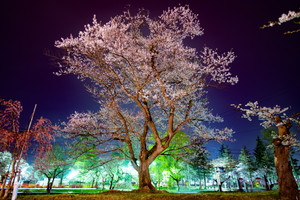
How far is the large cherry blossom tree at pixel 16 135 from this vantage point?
350 inches

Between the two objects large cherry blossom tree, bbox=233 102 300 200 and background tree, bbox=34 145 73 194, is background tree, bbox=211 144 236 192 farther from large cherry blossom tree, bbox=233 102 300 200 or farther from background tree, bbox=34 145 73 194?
background tree, bbox=34 145 73 194

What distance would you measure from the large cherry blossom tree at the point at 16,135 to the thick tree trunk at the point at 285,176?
1238 cm

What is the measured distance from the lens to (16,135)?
360 inches

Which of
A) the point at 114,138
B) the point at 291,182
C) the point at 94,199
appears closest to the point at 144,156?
the point at 114,138

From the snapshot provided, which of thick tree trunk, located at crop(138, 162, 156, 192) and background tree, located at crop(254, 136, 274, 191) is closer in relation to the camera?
thick tree trunk, located at crop(138, 162, 156, 192)

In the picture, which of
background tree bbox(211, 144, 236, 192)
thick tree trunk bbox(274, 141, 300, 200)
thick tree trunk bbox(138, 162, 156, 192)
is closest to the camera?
thick tree trunk bbox(274, 141, 300, 200)

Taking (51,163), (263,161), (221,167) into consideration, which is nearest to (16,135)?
(51,163)

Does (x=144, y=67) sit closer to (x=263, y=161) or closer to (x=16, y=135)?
(x=16, y=135)

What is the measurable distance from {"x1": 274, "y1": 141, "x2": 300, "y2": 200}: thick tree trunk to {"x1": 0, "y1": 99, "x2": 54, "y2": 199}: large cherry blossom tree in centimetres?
1238

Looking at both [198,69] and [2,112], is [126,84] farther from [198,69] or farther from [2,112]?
[2,112]

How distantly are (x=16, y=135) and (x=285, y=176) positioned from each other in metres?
14.3

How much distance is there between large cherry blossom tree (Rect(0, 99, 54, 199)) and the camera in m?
8.88

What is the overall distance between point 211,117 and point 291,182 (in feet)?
18.4

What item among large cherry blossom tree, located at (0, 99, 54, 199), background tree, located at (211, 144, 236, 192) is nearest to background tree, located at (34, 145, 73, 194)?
large cherry blossom tree, located at (0, 99, 54, 199)
